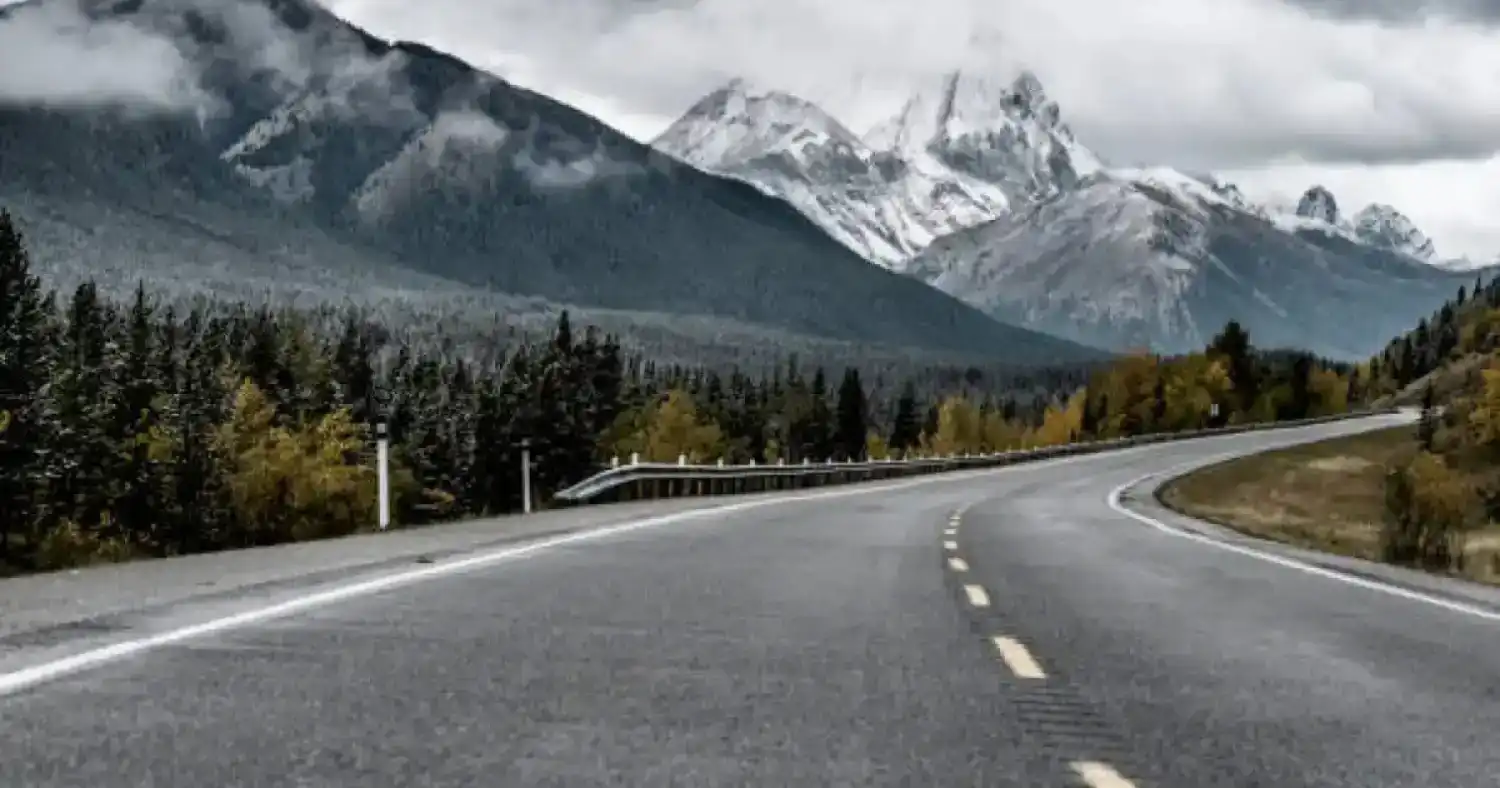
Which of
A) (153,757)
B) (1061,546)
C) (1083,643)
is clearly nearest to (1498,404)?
(1061,546)

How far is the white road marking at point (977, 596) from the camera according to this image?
13909 millimetres

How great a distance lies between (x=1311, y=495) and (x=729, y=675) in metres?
61.5

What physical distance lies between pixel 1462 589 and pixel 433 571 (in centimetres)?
904

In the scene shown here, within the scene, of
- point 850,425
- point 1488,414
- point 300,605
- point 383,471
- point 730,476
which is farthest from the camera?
point 850,425

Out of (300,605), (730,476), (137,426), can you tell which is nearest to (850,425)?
(137,426)

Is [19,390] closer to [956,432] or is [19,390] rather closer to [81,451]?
[81,451]

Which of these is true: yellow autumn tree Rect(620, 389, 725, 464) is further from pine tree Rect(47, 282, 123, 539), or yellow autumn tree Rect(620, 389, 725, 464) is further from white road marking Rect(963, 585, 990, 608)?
white road marking Rect(963, 585, 990, 608)

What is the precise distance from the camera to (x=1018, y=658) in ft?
34.3

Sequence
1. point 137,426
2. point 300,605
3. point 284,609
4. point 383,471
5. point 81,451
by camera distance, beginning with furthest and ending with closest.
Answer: point 137,426
point 81,451
point 383,471
point 300,605
point 284,609

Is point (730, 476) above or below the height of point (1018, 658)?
below

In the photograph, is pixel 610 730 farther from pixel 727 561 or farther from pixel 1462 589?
pixel 1462 589

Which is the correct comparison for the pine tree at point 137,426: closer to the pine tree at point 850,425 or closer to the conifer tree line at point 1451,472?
the conifer tree line at point 1451,472

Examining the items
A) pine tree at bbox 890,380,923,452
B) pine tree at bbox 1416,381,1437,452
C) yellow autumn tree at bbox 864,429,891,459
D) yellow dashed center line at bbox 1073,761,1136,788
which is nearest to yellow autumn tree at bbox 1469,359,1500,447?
pine tree at bbox 1416,381,1437,452

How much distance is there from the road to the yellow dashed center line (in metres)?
0.02
